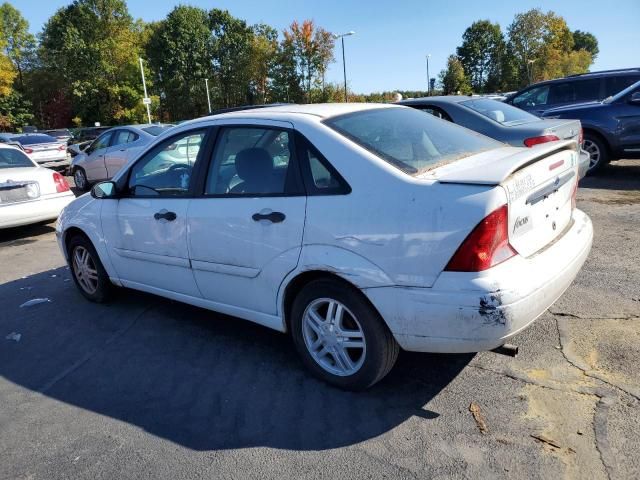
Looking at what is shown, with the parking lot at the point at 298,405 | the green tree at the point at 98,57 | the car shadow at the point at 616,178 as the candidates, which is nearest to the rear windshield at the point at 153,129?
the parking lot at the point at 298,405

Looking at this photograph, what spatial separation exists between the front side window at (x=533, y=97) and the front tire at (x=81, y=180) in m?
10.7

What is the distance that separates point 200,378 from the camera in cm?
339

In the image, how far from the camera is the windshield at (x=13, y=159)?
27.5 ft

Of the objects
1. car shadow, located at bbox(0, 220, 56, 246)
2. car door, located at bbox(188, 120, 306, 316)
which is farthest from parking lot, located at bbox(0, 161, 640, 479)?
car shadow, located at bbox(0, 220, 56, 246)

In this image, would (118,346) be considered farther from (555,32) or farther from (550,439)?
(555,32)

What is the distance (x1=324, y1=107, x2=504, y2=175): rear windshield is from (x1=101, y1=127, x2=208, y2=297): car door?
1.18 m

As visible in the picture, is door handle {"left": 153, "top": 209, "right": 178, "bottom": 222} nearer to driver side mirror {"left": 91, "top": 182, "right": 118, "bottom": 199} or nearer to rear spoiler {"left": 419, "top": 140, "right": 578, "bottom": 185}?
driver side mirror {"left": 91, "top": 182, "right": 118, "bottom": 199}

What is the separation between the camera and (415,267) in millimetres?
2578

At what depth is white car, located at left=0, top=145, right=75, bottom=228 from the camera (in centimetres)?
770

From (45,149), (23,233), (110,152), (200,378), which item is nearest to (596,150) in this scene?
Result: (200,378)

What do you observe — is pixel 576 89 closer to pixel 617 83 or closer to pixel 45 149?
pixel 617 83

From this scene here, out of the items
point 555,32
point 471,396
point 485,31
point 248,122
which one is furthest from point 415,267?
point 485,31

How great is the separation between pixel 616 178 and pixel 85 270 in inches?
343

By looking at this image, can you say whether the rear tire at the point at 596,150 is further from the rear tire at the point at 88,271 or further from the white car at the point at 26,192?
the white car at the point at 26,192
